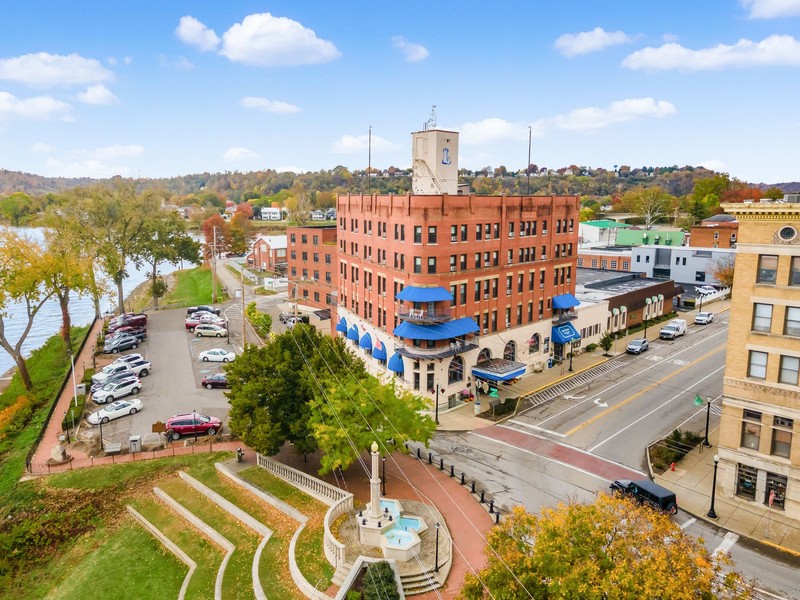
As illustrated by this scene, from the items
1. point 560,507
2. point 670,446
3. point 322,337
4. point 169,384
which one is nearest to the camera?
point 560,507

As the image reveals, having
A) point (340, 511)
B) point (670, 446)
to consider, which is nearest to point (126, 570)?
point (340, 511)

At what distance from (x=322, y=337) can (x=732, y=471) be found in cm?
2460

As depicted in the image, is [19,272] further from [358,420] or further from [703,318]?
[703,318]

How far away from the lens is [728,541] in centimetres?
2820

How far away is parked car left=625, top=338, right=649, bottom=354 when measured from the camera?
6084cm

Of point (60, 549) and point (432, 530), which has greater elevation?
point (432, 530)

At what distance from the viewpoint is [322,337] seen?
116 ft

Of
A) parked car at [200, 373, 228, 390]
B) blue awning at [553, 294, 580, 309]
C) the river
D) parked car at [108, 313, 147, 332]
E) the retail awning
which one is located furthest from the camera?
the river

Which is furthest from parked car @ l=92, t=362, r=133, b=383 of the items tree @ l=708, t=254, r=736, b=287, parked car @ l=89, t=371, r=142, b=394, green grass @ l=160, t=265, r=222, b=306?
tree @ l=708, t=254, r=736, b=287

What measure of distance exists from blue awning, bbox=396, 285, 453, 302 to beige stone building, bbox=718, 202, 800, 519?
2020 centimetres

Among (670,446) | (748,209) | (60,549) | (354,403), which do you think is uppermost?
(748,209)

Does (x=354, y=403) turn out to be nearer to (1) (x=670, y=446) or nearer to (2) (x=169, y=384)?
(1) (x=670, y=446)

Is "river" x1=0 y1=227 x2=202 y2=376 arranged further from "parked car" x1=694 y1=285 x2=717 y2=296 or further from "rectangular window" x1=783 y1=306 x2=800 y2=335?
"parked car" x1=694 y1=285 x2=717 y2=296

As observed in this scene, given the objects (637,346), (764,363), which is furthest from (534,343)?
(764,363)
